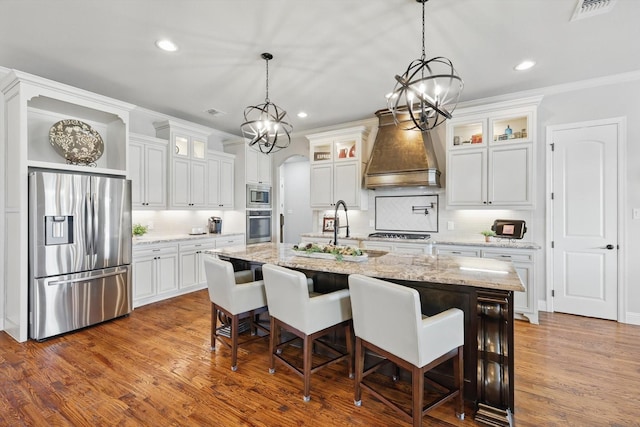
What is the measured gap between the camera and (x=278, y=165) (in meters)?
6.31

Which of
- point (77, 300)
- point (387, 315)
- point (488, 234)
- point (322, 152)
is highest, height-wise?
point (322, 152)

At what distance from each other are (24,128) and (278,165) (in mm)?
3877

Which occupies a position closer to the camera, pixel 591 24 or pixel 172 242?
pixel 591 24

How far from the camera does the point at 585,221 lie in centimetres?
371

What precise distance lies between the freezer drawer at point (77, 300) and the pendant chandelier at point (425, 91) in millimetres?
3662

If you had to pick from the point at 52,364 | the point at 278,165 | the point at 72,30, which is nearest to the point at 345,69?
the point at 72,30

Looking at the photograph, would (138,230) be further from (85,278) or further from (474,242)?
(474,242)

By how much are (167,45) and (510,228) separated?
4.29 m

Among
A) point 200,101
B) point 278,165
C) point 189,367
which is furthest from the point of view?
point 278,165

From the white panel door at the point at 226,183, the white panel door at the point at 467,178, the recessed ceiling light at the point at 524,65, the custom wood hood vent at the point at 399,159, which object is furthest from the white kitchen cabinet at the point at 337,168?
the recessed ceiling light at the point at 524,65

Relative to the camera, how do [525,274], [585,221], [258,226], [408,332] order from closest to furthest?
[408,332] < [525,274] < [585,221] < [258,226]

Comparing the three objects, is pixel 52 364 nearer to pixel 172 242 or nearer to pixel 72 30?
pixel 172 242

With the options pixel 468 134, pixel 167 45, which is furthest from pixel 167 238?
pixel 468 134

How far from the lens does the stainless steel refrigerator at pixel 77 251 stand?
3.09 metres
